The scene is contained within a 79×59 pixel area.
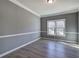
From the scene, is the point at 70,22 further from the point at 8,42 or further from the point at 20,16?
the point at 8,42

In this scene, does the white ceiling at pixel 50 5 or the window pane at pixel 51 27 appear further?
the window pane at pixel 51 27

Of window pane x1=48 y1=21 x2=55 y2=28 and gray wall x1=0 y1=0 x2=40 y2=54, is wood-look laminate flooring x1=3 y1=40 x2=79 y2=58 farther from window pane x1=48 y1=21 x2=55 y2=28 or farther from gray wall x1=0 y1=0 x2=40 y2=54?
window pane x1=48 y1=21 x2=55 y2=28

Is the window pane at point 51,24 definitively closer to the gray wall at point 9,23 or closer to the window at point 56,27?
the window at point 56,27

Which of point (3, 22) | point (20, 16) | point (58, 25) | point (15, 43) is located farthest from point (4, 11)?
point (58, 25)

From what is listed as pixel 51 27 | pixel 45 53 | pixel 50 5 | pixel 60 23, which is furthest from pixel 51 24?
pixel 45 53

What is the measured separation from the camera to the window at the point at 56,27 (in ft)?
20.5

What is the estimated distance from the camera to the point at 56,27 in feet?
21.8

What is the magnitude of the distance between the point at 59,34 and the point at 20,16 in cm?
416

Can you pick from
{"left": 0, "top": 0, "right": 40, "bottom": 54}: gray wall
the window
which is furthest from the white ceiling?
the window

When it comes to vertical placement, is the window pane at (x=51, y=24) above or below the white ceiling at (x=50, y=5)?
below

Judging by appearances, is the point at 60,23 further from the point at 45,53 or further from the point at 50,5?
the point at 45,53

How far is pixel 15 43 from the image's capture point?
3453 millimetres

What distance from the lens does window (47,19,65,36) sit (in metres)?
6.26

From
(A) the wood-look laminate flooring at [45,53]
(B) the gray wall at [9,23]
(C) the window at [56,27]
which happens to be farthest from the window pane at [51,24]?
(B) the gray wall at [9,23]
